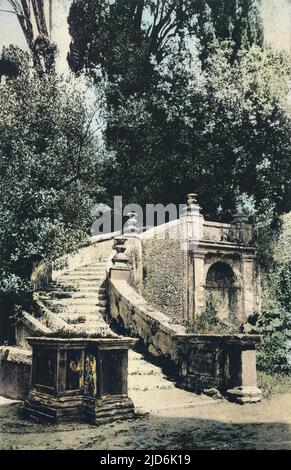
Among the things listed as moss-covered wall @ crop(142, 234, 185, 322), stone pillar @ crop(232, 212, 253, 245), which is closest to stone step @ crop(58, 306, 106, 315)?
moss-covered wall @ crop(142, 234, 185, 322)

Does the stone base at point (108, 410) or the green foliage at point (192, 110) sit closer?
the stone base at point (108, 410)

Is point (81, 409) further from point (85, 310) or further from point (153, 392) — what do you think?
point (85, 310)

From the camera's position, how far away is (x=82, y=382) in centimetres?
632

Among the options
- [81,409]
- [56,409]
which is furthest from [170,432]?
[56,409]

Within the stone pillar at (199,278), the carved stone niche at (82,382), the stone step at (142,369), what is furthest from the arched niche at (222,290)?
the carved stone niche at (82,382)

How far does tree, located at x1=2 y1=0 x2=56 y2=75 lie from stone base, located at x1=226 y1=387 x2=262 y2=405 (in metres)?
6.80

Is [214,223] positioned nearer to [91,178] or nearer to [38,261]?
[91,178]

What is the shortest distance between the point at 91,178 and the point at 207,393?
537 cm

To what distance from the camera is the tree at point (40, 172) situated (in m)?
9.05

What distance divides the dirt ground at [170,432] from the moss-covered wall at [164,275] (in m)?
5.00

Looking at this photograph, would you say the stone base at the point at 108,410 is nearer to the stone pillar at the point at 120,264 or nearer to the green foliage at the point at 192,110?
the stone pillar at the point at 120,264

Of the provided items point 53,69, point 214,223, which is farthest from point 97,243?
point 53,69

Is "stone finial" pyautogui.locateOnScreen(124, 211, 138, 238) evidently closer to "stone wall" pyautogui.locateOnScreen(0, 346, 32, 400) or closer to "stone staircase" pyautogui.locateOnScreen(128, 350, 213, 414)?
"stone staircase" pyautogui.locateOnScreen(128, 350, 213, 414)

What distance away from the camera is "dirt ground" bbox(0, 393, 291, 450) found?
5.44 metres
